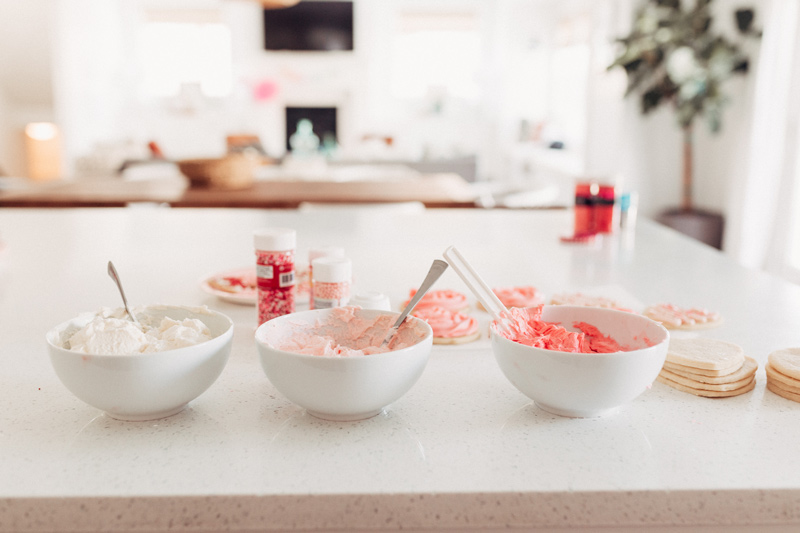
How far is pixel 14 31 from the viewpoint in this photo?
25.0 feet

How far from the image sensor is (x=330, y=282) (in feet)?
3.24

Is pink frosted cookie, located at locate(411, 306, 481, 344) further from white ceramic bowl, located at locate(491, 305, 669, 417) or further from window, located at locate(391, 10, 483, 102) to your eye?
window, located at locate(391, 10, 483, 102)

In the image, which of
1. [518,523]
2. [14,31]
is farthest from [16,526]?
[14,31]

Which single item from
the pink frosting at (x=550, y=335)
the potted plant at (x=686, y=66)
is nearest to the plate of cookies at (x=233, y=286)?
the pink frosting at (x=550, y=335)

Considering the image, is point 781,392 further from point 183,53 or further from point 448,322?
point 183,53

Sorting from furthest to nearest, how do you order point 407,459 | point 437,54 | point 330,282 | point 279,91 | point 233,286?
point 437,54 < point 279,91 < point 233,286 < point 330,282 < point 407,459

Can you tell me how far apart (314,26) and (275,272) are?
8.90 meters

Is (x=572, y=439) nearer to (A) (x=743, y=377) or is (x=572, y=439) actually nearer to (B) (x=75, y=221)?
(A) (x=743, y=377)

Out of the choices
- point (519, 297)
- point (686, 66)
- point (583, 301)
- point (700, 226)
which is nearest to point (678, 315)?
point (583, 301)

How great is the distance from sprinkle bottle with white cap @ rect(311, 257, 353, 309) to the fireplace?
8.69m

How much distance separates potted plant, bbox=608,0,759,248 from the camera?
13.8 ft

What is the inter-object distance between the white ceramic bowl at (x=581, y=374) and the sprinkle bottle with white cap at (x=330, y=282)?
0.29 m

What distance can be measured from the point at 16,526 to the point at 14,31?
334 inches

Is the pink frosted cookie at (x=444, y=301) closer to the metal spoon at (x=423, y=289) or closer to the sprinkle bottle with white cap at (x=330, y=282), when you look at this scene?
the sprinkle bottle with white cap at (x=330, y=282)
